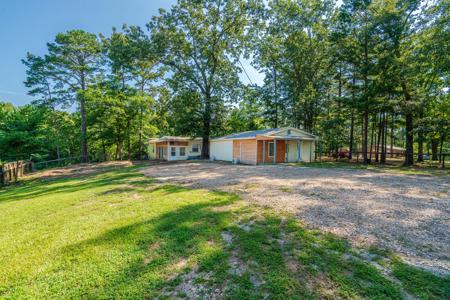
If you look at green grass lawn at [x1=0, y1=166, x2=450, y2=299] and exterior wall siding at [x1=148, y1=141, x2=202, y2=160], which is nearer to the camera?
green grass lawn at [x1=0, y1=166, x2=450, y2=299]

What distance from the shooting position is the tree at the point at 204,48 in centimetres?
2080

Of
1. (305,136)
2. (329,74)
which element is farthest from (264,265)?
(329,74)

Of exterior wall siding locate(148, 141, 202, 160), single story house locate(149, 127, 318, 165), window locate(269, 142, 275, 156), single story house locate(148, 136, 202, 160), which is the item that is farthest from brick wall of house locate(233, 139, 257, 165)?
exterior wall siding locate(148, 141, 202, 160)

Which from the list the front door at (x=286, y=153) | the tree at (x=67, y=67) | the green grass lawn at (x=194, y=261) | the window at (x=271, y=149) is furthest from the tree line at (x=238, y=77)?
the green grass lawn at (x=194, y=261)

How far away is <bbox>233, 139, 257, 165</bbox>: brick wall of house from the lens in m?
17.2

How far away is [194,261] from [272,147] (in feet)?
51.3

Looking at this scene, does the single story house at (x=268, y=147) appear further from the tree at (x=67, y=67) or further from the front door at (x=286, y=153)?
the tree at (x=67, y=67)

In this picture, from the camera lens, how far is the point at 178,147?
24.1 meters

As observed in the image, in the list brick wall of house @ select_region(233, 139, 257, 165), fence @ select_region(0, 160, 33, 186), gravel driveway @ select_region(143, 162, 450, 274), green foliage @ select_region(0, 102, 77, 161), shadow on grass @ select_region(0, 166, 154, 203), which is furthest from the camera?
green foliage @ select_region(0, 102, 77, 161)

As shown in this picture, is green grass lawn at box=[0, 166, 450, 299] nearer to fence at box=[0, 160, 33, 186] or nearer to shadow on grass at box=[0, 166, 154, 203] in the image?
shadow on grass at box=[0, 166, 154, 203]

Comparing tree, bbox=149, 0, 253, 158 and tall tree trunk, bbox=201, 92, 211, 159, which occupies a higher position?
tree, bbox=149, 0, 253, 158

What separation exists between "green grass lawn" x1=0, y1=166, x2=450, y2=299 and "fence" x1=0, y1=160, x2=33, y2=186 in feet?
34.0

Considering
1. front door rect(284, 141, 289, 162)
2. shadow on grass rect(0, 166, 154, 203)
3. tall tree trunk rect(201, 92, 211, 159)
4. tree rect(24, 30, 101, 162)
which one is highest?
tree rect(24, 30, 101, 162)

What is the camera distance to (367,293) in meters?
2.23
